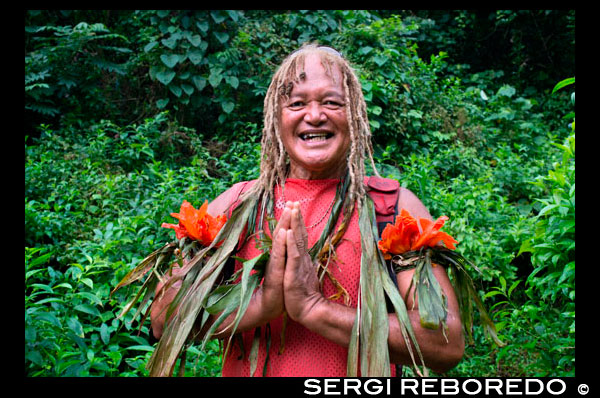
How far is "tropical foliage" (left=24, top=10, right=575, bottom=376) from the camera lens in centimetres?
296

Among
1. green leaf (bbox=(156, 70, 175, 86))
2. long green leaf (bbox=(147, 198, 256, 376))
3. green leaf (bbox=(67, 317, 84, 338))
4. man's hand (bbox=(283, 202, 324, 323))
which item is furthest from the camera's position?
green leaf (bbox=(156, 70, 175, 86))

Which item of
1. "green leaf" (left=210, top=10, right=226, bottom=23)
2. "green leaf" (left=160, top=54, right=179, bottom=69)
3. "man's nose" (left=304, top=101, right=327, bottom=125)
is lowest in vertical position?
"man's nose" (left=304, top=101, right=327, bottom=125)

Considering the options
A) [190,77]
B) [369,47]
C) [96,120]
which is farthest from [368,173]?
[96,120]

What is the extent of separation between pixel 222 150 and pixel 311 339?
350cm

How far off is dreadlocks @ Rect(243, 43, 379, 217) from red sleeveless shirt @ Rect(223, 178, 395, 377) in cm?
11

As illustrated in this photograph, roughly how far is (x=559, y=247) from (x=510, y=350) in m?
1.01

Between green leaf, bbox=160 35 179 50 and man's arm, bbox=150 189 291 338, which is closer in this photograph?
man's arm, bbox=150 189 291 338

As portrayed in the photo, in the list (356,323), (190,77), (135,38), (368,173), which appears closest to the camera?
(356,323)

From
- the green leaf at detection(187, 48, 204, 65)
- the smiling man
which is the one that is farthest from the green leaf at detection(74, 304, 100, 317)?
the green leaf at detection(187, 48, 204, 65)

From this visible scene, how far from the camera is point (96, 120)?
521cm

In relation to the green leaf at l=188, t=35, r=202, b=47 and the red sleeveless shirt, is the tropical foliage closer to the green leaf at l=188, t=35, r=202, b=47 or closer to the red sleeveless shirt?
the green leaf at l=188, t=35, r=202, b=47

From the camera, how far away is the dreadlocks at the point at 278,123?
172cm

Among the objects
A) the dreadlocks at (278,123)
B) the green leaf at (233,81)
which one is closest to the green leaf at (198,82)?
the green leaf at (233,81)

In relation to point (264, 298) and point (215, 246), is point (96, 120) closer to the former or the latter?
point (215, 246)
